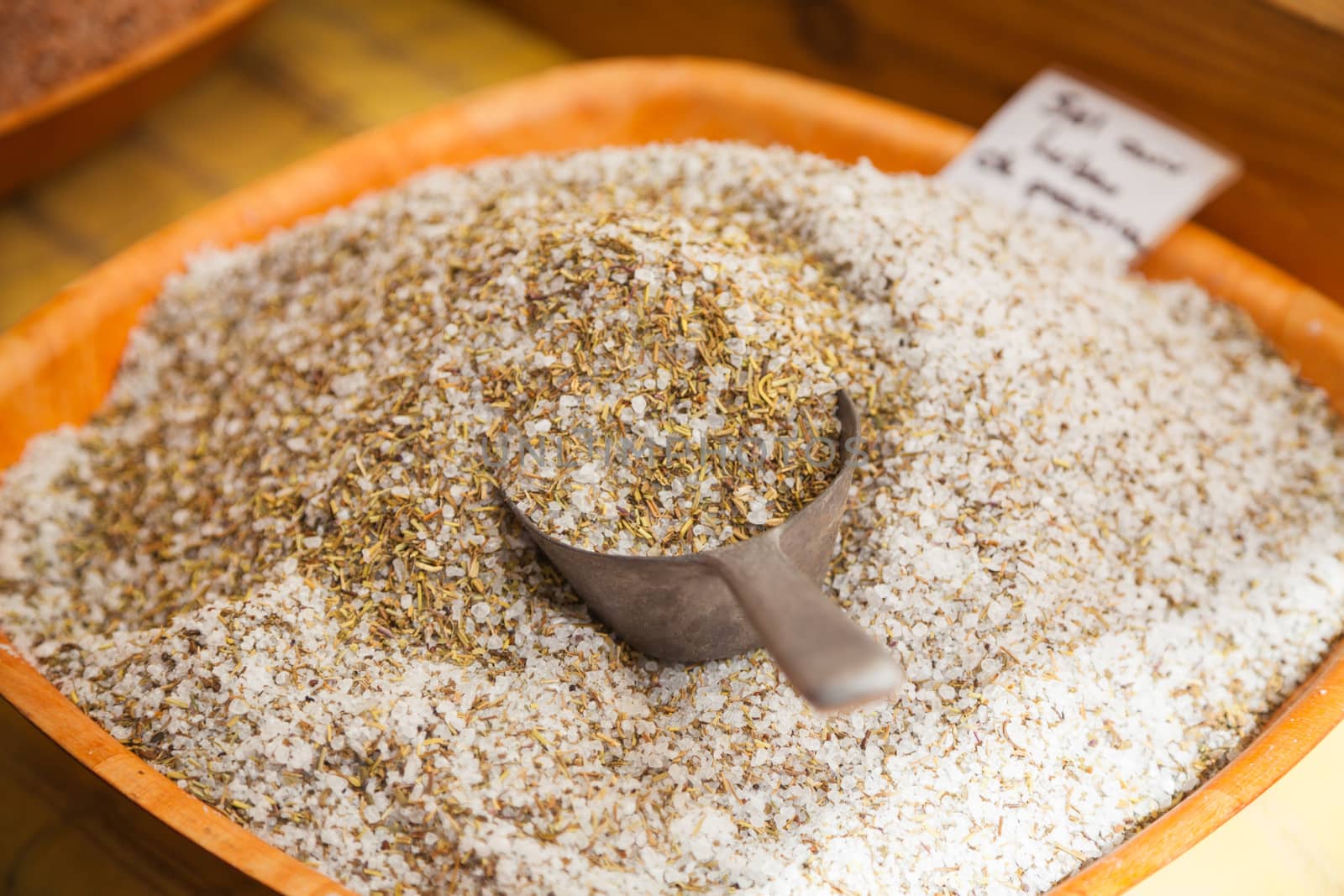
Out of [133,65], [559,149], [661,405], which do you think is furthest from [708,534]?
[133,65]

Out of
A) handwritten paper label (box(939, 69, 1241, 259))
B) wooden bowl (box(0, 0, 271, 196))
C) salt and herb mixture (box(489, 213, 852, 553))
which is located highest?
handwritten paper label (box(939, 69, 1241, 259))

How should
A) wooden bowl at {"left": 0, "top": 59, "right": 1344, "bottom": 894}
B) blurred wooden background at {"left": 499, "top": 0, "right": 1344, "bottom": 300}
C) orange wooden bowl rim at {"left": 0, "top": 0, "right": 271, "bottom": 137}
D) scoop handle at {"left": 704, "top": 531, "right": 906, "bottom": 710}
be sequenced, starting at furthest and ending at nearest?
orange wooden bowl rim at {"left": 0, "top": 0, "right": 271, "bottom": 137} → blurred wooden background at {"left": 499, "top": 0, "right": 1344, "bottom": 300} → wooden bowl at {"left": 0, "top": 59, "right": 1344, "bottom": 894} → scoop handle at {"left": 704, "top": 531, "right": 906, "bottom": 710}

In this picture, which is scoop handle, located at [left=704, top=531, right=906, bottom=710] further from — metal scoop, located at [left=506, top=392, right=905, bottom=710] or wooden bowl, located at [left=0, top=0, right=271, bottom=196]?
wooden bowl, located at [left=0, top=0, right=271, bottom=196]

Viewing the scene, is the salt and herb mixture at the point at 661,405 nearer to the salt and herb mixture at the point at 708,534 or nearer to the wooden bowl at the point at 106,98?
the salt and herb mixture at the point at 708,534

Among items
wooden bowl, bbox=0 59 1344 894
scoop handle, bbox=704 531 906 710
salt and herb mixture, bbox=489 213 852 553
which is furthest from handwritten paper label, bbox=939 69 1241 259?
scoop handle, bbox=704 531 906 710

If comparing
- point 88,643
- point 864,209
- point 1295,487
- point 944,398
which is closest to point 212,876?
point 88,643

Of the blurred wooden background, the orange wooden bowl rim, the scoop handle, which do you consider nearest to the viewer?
the scoop handle

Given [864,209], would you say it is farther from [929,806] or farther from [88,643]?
[88,643]

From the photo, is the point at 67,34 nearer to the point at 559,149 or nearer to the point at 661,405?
the point at 559,149
